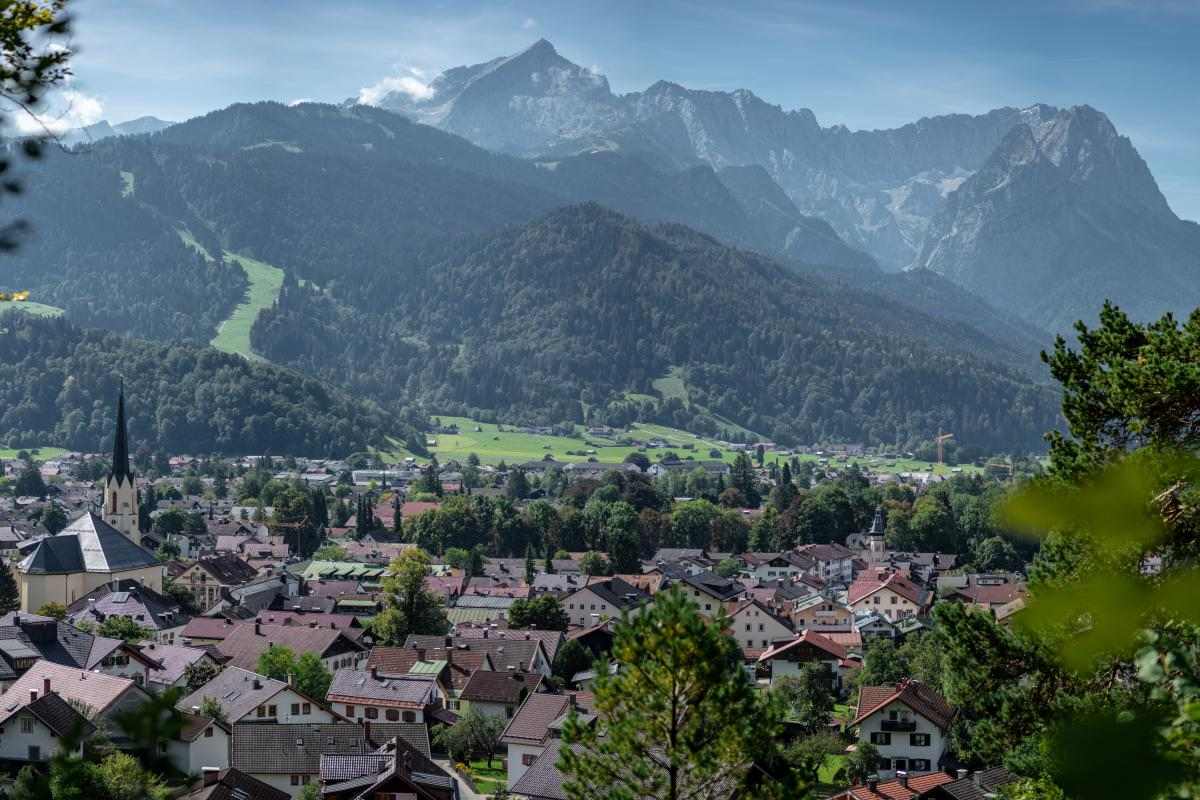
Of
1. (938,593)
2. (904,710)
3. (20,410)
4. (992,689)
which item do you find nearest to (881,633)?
(938,593)

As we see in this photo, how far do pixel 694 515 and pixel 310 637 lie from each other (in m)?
44.9

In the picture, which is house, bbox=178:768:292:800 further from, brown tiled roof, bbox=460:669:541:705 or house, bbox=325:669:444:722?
brown tiled roof, bbox=460:669:541:705

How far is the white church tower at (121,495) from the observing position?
74562mm

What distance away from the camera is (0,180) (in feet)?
20.7

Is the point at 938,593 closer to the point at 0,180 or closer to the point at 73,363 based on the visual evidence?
the point at 0,180

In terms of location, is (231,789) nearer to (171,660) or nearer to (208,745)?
(208,745)

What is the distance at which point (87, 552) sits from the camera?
64.8 meters

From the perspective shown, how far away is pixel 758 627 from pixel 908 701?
2111cm

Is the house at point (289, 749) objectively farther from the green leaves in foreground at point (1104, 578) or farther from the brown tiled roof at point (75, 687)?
the green leaves in foreground at point (1104, 578)

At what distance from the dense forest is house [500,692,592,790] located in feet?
432

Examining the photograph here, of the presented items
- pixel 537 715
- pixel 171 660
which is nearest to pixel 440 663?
pixel 171 660

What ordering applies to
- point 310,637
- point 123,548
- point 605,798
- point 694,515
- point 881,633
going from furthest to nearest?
point 694,515 < point 123,548 < point 881,633 < point 310,637 < point 605,798

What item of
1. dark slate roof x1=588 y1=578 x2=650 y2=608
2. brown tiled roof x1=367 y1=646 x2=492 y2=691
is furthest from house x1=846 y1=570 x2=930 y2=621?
brown tiled roof x1=367 y1=646 x2=492 y2=691

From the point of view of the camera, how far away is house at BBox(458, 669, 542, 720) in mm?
43500
